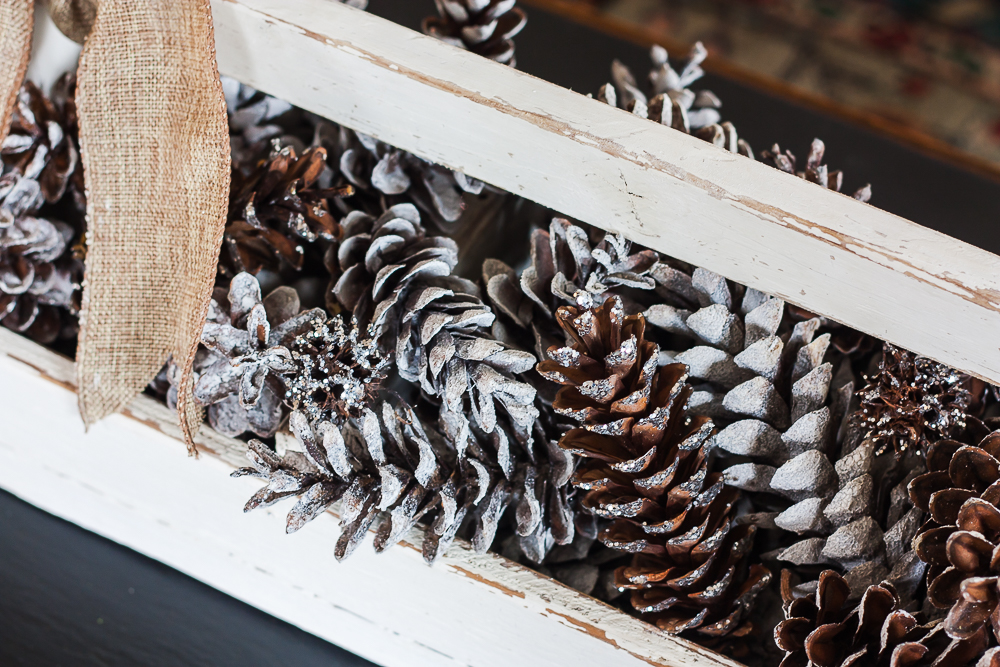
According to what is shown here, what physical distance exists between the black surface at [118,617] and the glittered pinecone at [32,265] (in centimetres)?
14

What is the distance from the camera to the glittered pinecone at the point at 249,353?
428mm

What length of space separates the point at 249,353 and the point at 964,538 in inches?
13.2

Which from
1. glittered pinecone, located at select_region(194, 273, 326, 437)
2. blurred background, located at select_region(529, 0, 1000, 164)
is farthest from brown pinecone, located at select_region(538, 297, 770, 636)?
blurred background, located at select_region(529, 0, 1000, 164)

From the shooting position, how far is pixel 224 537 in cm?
49

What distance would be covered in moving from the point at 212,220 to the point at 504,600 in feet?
0.81

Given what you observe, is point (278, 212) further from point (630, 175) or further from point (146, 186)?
point (630, 175)

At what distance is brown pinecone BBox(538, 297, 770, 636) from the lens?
379mm

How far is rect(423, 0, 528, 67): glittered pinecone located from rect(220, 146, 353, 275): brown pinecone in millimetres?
126

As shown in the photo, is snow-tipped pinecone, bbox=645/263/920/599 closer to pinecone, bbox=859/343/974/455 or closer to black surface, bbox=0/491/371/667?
pinecone, bbox=859/343/974/455

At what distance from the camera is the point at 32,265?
525 millimetres

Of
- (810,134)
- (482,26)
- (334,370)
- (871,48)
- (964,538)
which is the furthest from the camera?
(871,48)

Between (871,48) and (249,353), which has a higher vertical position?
(871,48)

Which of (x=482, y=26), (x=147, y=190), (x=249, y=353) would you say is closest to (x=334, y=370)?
(x=249, y=353)

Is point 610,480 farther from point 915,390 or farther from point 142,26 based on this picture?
point 142,26
